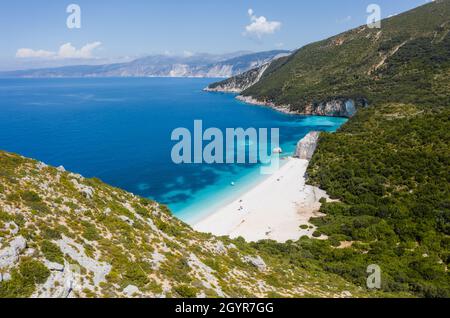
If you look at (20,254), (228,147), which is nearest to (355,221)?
(20,254)

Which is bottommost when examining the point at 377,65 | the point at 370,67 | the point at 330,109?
the point at 330,109

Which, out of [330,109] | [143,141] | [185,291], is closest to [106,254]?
[185,291]

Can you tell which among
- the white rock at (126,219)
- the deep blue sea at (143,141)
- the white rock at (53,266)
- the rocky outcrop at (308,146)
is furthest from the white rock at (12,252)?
the rocky outcrop at (308,146)

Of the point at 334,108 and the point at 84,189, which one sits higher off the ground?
the point at 334,108

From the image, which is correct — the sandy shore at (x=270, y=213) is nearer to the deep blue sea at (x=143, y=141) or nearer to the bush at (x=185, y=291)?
the deep blue sea at (x=143, y=141)

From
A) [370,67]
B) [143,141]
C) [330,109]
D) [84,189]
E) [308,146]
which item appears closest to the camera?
[84,189]

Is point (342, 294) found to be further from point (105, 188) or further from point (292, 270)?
point (105, 188)

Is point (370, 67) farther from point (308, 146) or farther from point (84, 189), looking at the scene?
point (84, 189)
